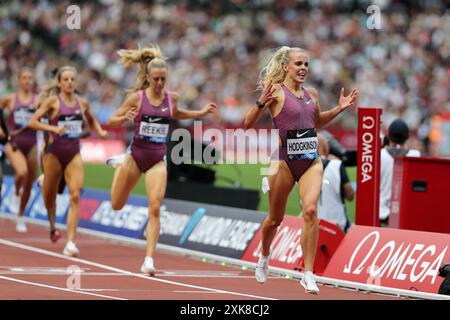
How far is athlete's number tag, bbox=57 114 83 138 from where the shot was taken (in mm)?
17125

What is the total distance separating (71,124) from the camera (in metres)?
17.2

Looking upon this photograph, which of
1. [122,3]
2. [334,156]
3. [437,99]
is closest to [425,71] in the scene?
[437,99]

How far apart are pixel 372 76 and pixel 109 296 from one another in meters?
28.6

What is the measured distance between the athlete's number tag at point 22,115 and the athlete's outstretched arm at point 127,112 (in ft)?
17.9

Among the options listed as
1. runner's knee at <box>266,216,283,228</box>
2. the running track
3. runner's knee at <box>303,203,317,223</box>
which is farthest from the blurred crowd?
runner's knee at <box>303,203,317,223</box>

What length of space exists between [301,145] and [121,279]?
268cm

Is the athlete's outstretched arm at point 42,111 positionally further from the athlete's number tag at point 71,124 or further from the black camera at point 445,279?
the black camera at point 445,279

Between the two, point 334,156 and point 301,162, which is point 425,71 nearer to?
point 334,156

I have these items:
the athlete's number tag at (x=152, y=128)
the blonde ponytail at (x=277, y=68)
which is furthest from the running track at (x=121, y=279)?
the blonde ponytail at (x=277, y=68)

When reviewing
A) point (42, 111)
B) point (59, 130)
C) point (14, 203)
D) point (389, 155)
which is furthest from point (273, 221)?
point (14, 203)

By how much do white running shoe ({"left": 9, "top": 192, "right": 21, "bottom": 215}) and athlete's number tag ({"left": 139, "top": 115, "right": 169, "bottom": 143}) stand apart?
5892 mm

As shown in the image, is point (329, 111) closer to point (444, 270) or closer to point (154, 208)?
point (444, 270)

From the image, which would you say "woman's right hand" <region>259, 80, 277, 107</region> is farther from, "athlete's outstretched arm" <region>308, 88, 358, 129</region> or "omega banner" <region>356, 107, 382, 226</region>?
"omega banner" <region>356, 107, 382, 226</region>

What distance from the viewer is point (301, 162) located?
42.5 feet
